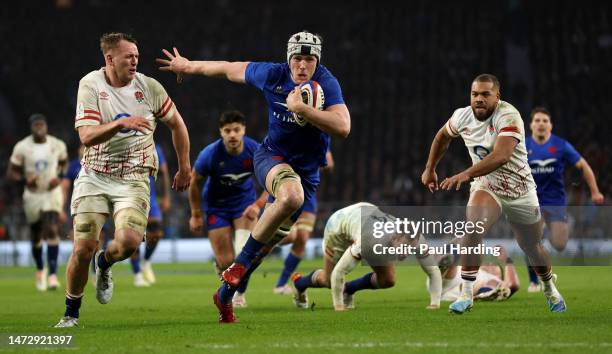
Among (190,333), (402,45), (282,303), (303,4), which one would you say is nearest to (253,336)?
(190,333)

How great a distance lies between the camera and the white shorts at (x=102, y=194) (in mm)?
8227

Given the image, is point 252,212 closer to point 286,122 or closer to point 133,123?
point 286,122

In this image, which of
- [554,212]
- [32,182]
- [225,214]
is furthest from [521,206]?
[32,182]

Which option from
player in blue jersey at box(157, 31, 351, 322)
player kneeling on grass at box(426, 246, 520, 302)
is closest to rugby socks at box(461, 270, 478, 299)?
player in blue jersey at box(157, 31, 351, 322)

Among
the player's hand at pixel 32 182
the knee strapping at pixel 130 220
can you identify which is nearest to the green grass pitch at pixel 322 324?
the knee strapping at pixel 130 220

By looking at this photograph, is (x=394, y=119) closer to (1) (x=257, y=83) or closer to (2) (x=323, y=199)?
(2) (x=323, y=199)

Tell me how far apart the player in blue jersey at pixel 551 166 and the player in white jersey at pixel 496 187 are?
4153mm

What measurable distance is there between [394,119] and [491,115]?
2151 cm

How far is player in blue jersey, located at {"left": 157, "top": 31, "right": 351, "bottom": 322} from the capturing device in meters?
8.21

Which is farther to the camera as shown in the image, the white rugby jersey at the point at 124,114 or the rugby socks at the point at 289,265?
the rugby socks at the point at 289,265

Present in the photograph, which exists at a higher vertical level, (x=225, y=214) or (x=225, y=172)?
(x=225, y=172)

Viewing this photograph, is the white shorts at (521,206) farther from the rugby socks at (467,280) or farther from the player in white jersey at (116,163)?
the player in white jersey at (116,163)

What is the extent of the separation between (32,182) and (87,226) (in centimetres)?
820

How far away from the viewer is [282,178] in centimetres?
824
